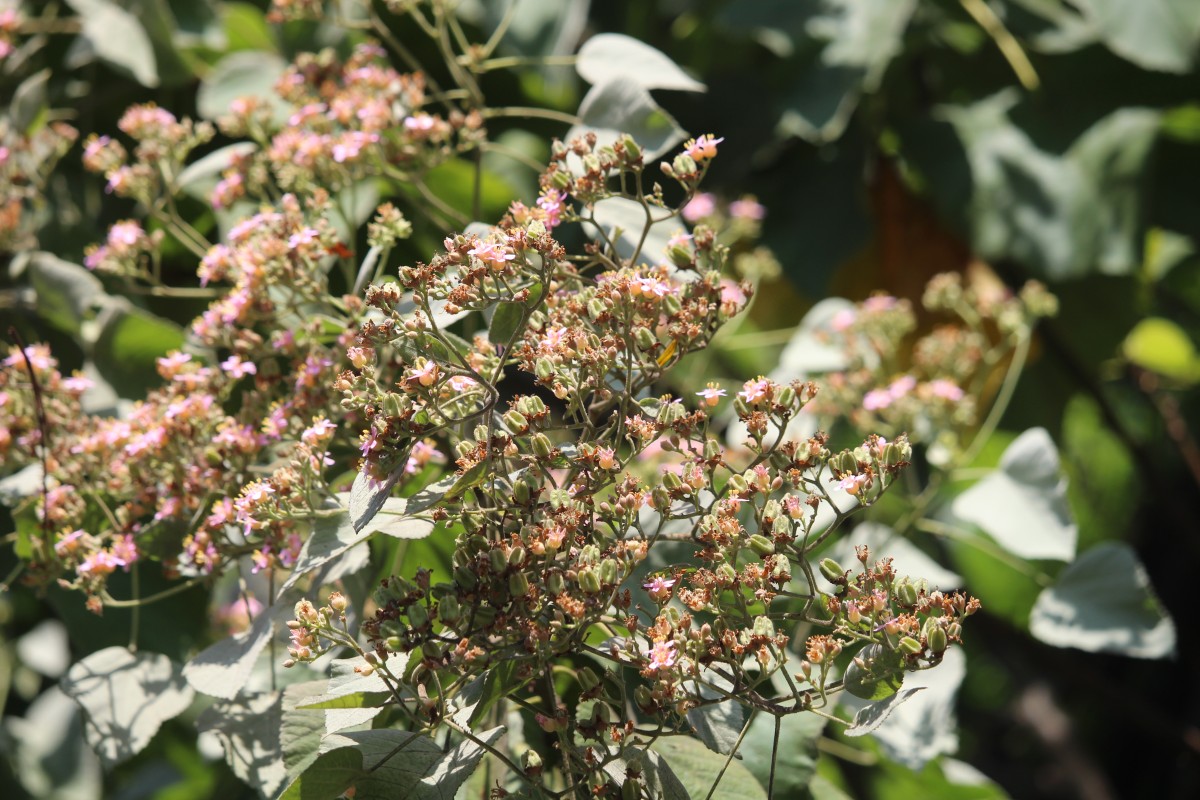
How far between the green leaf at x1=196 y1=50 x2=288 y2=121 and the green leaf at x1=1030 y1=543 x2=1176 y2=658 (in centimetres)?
89

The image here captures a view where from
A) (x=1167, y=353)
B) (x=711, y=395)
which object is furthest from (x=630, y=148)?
(x=1167, y=353)

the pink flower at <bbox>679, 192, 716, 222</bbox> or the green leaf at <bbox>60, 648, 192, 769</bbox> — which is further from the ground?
the pink flower at <bbox>679, 192, 716, 222</bbox>

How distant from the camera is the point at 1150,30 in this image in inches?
52.3

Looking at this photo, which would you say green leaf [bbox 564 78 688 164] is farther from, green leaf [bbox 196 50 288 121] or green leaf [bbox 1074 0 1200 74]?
green leaf [bbox 1074 0 1200 74]

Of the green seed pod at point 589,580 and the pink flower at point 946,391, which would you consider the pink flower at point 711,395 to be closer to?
the green seed pod at point 589,580

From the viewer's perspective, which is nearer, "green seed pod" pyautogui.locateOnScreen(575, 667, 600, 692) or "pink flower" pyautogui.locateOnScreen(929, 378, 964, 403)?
"green seed pod" pyautogui.locateOnScreen(575, 667, 600, 692)

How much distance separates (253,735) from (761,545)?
1.35 feet

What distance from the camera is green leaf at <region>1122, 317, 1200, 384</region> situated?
1.89 meters

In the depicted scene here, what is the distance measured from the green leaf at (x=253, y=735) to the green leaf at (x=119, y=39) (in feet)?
2.24

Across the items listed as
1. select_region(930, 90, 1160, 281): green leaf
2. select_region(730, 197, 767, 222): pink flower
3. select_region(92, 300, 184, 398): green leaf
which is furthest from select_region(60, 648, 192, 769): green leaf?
select_region(930, 90, 1160, 281): green leaf

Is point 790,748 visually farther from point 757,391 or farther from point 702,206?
point 702,206

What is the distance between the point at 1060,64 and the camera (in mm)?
1464

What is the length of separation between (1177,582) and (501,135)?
1435 millimetres

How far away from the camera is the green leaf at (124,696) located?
2.72 feet
